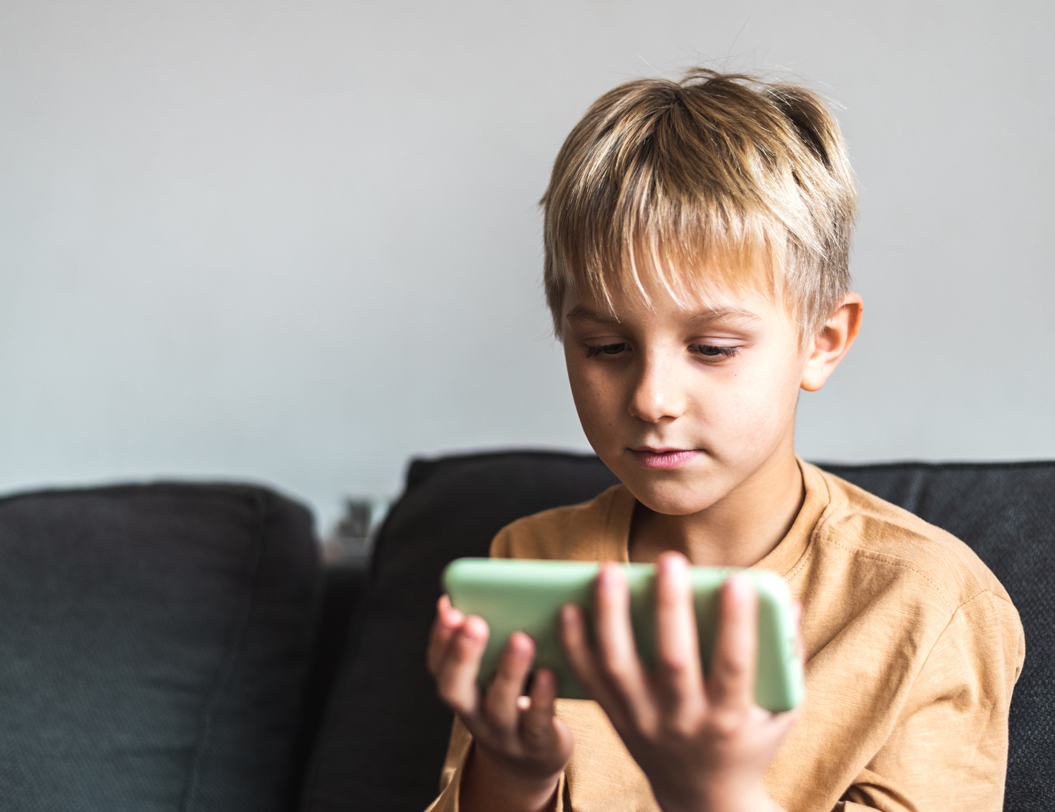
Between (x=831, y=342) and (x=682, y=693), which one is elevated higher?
(x=831, y=342)

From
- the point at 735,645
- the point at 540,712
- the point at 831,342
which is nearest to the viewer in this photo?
the point at 735,645

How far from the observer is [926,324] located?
134 centimetres

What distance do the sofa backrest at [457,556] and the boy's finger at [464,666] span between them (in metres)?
0.55

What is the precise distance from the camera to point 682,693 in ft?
1.58

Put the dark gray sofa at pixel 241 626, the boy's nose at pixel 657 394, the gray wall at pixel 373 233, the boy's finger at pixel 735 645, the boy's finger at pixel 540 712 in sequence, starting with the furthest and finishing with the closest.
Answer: the gray wall at pixel 373 233, the dark gray sofa at pixel 241 626, the boy's nose at pixel 657 394, the boy's finger at pixel 540 712, the boy's finger at pixel 735 645

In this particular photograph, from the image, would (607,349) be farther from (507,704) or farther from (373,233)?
(373,233)

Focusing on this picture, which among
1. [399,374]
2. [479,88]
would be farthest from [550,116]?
[399,374]

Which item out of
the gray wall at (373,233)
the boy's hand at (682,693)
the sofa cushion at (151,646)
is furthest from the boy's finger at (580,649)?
the gray wall at (373,233)

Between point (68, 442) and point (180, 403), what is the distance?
242 mm

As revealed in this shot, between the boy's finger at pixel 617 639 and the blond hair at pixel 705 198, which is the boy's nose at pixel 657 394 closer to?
the blond hair at pixel 705 198

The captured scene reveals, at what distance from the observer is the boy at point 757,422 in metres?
0.71

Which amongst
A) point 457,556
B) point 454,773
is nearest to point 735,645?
point 454,773

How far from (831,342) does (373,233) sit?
3.10ft

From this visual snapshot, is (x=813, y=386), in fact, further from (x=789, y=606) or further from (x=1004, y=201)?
(x=1004, y=201)
